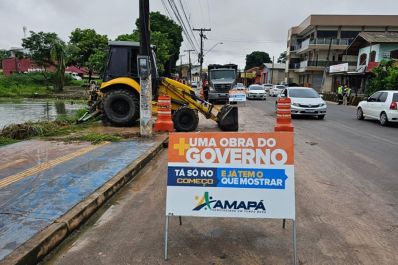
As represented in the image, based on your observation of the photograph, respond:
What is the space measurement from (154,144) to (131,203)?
4230mm

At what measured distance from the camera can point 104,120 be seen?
43.7ft

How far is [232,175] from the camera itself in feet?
13.4

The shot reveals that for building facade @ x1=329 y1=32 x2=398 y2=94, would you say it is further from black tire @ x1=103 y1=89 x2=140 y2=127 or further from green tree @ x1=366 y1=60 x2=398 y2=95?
black tire @ x1=103 y1=89 x2=140 y2=127

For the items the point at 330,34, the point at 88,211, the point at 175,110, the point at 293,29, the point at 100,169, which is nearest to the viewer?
the point at 88,211

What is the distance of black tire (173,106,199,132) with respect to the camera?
12336mm

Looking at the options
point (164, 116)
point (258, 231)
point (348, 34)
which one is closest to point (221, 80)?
point (164, 116)

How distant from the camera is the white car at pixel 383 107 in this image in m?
16.2

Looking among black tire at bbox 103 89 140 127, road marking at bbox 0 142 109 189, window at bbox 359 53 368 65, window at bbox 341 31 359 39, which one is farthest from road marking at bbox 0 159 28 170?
window at bbox 341 31 359 39

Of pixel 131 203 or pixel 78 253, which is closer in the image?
pixel 78 253

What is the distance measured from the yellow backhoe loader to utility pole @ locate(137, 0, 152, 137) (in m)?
1.73

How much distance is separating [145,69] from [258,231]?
6.92 m

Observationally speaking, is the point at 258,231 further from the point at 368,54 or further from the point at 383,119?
the point at 368,54

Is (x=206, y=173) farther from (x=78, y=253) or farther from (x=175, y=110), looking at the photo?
(x=175, y=110)

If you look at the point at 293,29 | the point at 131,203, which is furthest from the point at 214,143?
the point at 293,29
